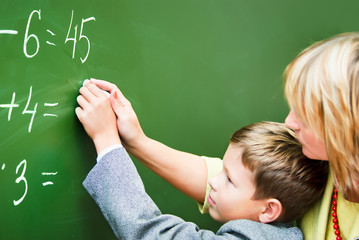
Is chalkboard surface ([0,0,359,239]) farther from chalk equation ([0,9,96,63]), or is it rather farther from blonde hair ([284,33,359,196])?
blonde hair ([284,33,359,196])

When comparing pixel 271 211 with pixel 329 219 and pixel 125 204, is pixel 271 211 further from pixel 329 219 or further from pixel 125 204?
pixel 125 204

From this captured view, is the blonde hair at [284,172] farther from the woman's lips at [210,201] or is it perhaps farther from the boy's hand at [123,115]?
the boy's hand at [123,115]

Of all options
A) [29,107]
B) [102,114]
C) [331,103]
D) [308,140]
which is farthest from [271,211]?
[29,107]

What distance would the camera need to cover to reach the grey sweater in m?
0.82

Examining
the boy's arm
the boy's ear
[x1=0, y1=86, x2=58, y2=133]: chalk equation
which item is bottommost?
the boy's ear

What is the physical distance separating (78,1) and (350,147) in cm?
61

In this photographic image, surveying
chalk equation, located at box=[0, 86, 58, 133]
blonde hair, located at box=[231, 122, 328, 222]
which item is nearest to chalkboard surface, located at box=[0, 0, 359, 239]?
chalk equation, located at box=[0, 86, 58, 133]

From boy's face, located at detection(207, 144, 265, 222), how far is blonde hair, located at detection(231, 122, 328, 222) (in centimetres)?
1

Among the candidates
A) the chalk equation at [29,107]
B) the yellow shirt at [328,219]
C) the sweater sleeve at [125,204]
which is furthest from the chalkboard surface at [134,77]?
the yellow shirt at [328,219]

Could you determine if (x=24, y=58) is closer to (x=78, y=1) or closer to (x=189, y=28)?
(x=78, y=1)

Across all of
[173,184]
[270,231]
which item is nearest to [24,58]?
[173,184]

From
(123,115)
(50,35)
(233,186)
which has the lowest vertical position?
(233,186)

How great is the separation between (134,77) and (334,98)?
46 cm

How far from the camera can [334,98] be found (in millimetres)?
789
